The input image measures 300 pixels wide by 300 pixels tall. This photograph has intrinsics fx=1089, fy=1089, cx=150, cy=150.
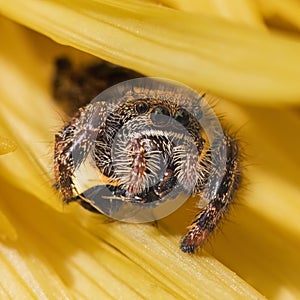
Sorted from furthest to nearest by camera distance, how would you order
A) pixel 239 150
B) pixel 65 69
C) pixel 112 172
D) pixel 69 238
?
pixel 65 69 < pixel 69 238 < pixel 239 150 < pixel 112 172

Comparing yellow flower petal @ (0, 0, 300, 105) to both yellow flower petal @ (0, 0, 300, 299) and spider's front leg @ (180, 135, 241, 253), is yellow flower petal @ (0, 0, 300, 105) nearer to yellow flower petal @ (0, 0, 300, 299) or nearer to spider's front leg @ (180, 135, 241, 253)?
yellow flower petal @ (0, 0, 300, 299)

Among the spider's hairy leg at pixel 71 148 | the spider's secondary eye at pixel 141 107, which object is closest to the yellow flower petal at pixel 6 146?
the spider's hairy leg at pixel 71 148

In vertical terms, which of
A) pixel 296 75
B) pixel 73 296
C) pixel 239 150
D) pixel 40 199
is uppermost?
pixel 296 75

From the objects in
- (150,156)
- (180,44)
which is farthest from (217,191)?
(180,44)

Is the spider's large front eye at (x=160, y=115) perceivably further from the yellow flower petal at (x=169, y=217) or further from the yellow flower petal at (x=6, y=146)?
the yellow flower petal at (x=6, y=146)

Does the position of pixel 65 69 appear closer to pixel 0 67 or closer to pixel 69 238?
pixel 0 67

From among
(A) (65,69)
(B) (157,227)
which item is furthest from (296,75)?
(A) (65,69)

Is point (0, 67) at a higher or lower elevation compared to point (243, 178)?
lower
